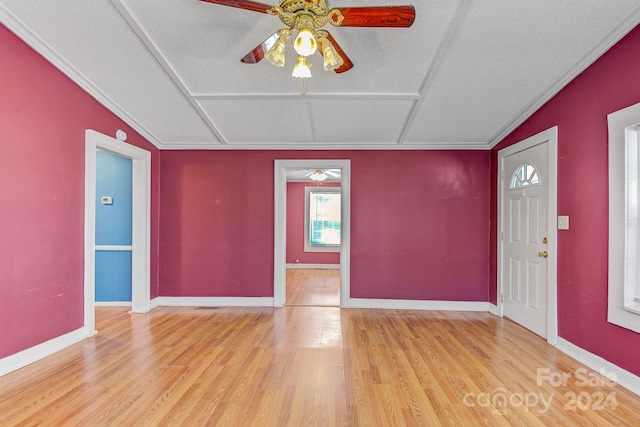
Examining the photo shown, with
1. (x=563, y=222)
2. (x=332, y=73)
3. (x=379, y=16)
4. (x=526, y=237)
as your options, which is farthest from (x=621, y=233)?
(x=332, y=73)

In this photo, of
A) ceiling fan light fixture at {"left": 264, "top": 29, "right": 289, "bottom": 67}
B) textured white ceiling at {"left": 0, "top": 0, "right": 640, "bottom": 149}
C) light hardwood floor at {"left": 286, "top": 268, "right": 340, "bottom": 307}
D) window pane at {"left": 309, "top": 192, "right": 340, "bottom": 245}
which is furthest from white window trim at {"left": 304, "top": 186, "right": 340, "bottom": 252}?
ceiling fan light fixture at {"left": 264, "top": 29, "right": 289, "bottom": 67}

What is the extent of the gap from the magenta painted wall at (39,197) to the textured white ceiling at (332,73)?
0.74ft

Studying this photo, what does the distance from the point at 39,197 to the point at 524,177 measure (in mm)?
4826

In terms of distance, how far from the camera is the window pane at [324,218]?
855cm

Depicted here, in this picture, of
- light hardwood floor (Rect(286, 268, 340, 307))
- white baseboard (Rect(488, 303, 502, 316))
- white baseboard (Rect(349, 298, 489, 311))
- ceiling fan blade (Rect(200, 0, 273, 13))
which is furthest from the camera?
light hardwood floor (Rect(286, 268, 340, 307))

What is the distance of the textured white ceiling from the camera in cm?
234

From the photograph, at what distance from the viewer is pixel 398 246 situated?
461cm

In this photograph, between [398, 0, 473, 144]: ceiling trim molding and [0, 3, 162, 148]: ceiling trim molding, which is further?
[0, 3, 162, 148]: ceiling trim molding

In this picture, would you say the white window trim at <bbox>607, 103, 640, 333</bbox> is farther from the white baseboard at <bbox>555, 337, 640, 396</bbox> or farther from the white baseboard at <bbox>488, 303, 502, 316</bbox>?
the white baseboard at <bbox>488, 303, 502, 316</bbox>

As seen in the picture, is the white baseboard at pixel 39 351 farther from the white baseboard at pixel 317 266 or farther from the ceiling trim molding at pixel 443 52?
the white baseboard at pixel 317 266

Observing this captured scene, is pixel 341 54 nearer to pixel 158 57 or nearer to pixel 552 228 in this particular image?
pixel 158 57

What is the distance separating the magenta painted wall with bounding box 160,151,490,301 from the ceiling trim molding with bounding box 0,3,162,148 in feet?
3.18

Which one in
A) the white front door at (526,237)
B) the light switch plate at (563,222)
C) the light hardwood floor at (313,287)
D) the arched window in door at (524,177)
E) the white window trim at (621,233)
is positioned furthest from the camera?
the light hardwood floor at (313,287)

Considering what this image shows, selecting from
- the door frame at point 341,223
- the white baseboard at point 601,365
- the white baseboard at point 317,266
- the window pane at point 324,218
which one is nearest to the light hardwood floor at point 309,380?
the white baseboard at point 601,365
